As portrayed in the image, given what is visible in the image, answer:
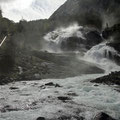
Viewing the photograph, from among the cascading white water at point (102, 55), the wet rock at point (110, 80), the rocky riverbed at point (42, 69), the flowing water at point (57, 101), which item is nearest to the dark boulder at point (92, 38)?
the cascading white water at point (102, 55)

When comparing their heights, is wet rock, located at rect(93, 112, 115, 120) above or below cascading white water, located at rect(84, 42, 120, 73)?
below

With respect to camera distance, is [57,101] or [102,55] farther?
[102,55]

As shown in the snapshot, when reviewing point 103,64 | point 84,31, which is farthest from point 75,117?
point 84,31

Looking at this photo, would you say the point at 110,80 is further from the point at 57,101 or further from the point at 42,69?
the point at 42,69

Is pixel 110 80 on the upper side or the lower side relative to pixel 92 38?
lower

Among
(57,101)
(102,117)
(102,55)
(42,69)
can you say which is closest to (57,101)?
(57,101)

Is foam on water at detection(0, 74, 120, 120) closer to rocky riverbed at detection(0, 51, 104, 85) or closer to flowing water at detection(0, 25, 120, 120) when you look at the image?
flowing water at detection(0, 25, 120, 120)

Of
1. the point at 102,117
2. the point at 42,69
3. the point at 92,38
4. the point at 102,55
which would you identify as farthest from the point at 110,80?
the point at 92,38

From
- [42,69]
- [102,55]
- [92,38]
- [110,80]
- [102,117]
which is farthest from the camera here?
[92,38]

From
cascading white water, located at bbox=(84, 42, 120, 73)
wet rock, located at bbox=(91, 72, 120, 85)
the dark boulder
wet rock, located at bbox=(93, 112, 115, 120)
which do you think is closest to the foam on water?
wet rock, located at bbox=(93, 112, 115, 120)

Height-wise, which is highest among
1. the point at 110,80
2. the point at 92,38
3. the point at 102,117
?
the point at 92,38

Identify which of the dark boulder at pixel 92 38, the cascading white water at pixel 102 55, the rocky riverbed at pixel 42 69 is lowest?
the rocky riverbed at pixel 42 69

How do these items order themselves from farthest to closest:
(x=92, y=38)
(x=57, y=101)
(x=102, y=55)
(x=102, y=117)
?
(x=92, y=38) → (x=102, y=55) → (x=57, y=101) → (x=102, y=117)

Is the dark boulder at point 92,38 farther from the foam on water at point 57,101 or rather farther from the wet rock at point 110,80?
the foam on water at point 57,101
